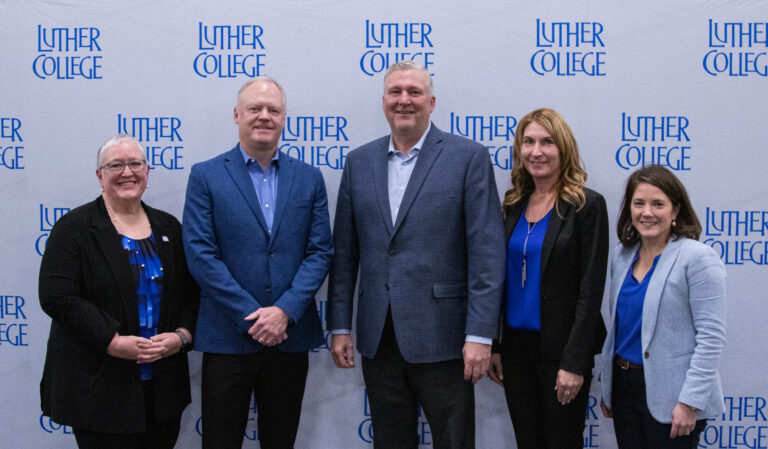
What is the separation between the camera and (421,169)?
81.8 inches

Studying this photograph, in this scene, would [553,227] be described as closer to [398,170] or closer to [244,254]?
[398,170]

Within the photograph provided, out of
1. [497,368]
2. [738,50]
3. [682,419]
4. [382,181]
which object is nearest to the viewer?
[682,419]

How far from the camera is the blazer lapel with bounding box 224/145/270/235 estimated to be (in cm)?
212

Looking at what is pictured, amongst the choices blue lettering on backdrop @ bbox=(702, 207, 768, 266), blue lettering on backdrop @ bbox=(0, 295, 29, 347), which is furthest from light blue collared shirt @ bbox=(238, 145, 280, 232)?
blue lettering on backdrop @ bbox=(702, 207, 768, 266)

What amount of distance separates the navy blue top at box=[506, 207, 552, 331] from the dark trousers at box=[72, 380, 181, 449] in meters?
1.38

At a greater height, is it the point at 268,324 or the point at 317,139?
the point at 317,139

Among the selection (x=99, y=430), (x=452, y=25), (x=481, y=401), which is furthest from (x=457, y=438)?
(x=452, y=25)

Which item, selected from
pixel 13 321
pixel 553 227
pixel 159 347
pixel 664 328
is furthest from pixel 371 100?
pixel 13 321

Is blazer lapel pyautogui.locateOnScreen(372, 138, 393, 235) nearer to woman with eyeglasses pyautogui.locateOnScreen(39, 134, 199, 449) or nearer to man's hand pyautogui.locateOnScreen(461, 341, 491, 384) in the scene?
man's hand pyautogui.locateOnScreen(461, 341, 491, 384)

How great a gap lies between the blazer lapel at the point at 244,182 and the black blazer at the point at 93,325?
377 millimetres

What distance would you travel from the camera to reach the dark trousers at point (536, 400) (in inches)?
79.0

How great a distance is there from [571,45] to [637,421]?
66.7 inches

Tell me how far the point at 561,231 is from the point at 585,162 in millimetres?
789

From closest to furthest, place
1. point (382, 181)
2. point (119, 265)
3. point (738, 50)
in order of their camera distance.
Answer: point (119, 265), point (382, 181), point (738, 50)
